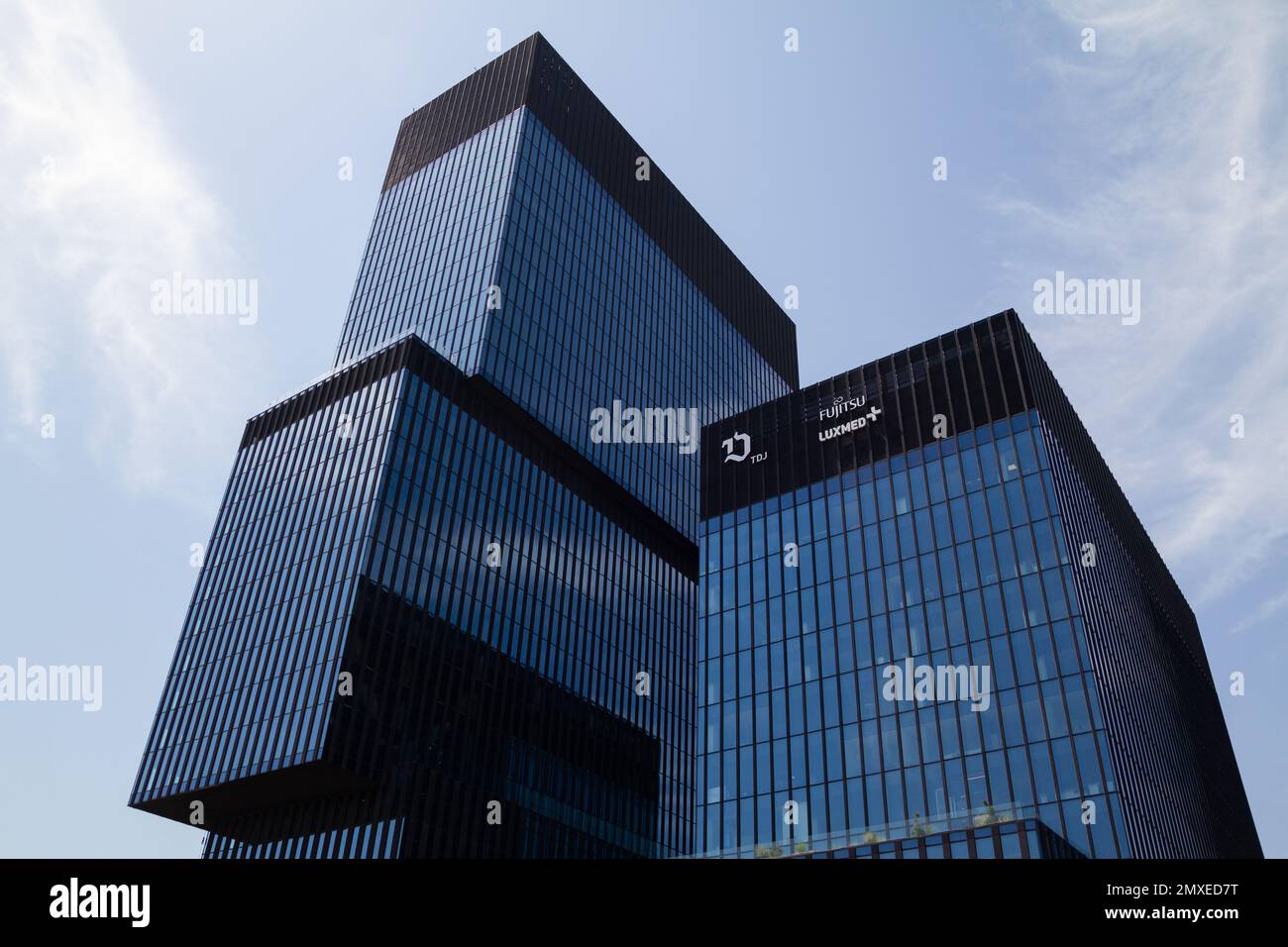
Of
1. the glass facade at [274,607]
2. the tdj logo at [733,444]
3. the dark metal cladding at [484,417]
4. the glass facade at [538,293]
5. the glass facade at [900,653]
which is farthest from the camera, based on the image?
the glass facade at [538,293]

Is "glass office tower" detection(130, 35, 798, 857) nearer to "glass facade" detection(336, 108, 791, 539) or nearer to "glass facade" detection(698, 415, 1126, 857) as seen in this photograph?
"glass facade" detection(336, 108, 791, 539)

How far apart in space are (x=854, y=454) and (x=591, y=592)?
30.8 meters

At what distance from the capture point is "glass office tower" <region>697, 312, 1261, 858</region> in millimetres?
53656

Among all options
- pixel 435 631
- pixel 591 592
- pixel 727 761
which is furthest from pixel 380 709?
pixel 591 592

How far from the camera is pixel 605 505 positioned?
9925 centimetres

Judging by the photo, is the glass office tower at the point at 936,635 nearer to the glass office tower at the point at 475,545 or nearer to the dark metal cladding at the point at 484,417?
the glass office tower at the point at 475,545

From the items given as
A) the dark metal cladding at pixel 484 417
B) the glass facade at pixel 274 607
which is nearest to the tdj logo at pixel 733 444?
the dark metal cladding at pixel 484 417

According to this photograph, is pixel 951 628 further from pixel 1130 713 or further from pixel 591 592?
pixel 591 592

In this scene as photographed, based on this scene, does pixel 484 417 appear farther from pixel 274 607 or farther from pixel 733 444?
pixel 274 607

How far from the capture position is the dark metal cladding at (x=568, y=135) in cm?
10888

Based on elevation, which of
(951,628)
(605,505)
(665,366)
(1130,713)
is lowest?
(1130,713)

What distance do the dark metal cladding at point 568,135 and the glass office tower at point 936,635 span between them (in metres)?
46.1
